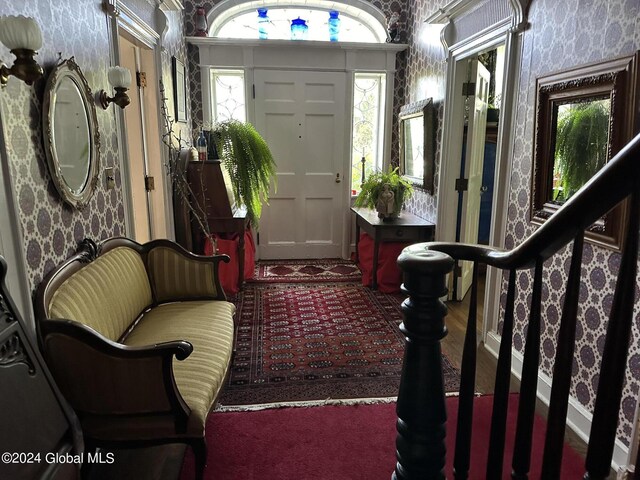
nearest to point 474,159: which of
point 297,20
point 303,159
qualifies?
point 303,159

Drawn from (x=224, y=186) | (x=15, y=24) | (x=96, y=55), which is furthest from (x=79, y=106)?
(x=224, y=186)

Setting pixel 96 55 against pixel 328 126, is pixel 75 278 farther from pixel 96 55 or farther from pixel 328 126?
pixel 328 126

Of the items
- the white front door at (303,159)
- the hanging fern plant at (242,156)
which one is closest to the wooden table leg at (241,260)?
the hanging fern plant at (242,156)

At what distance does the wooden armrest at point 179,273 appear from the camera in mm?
2646

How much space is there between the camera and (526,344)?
89 centimetres

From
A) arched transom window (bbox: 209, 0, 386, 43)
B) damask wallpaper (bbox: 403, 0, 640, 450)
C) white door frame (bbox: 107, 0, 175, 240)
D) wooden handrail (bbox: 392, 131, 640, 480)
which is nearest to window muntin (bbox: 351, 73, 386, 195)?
arched transom window (bbox: 209, 0, 386, 43)

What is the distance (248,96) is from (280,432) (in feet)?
12.2

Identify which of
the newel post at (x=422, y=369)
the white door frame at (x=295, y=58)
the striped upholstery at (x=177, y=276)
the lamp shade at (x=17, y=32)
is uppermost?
the white door frame at (x=295, y=58)

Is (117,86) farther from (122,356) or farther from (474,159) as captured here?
(474,159)

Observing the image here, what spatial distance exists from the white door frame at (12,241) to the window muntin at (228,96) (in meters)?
3.47

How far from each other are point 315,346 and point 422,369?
2.15 m

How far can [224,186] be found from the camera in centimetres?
380

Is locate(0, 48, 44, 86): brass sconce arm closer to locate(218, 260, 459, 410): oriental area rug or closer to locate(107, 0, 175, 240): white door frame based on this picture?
locate(107, 0, 175, 240): white door frame

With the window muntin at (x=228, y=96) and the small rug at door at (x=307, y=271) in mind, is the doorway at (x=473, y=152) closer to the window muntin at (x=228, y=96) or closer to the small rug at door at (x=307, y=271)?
the small rug at door at (x=307, y=271)
